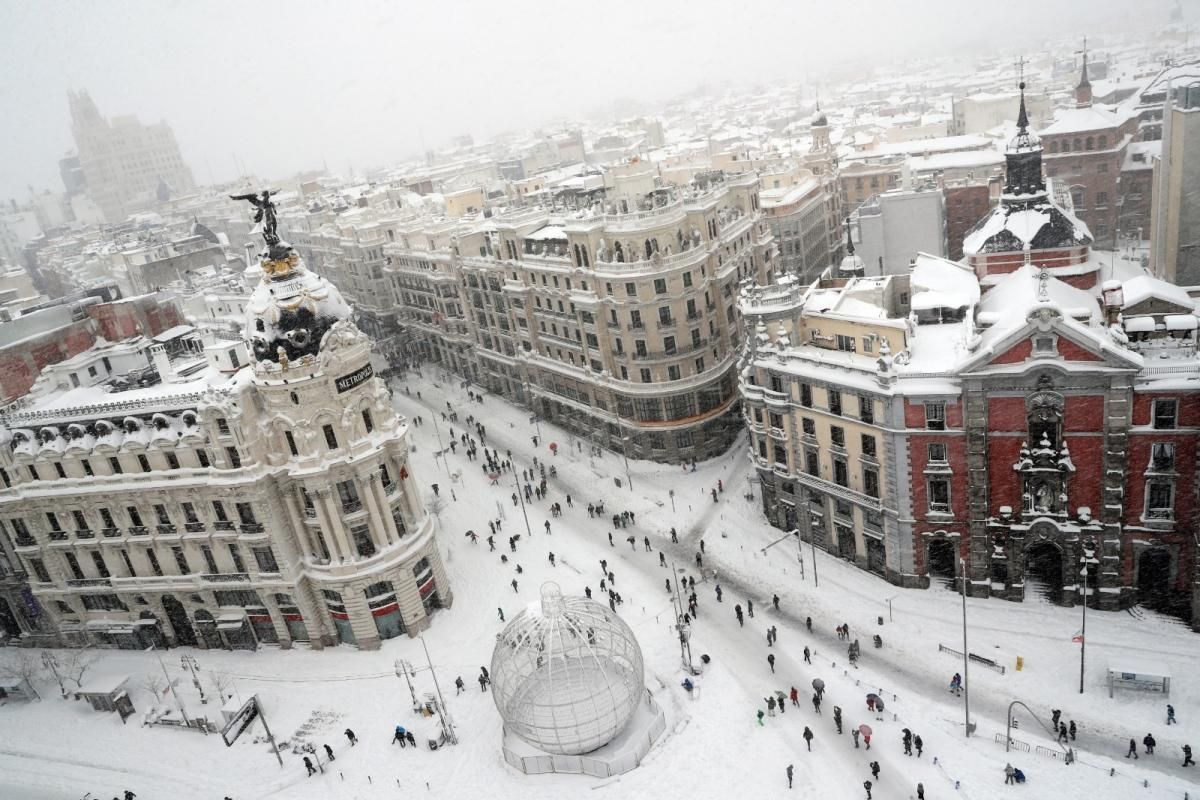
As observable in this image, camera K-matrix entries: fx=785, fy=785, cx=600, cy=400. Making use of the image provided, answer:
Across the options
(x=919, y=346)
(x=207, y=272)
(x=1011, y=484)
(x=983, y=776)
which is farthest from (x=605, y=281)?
(x=207, y=272)

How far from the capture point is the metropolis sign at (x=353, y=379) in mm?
52066

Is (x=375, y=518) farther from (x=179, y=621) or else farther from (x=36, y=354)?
(x=36, y=354)

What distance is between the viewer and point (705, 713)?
1784 inches

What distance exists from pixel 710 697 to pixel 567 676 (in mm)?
9658

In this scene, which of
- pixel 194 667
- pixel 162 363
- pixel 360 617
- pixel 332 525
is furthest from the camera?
pixel 162 363

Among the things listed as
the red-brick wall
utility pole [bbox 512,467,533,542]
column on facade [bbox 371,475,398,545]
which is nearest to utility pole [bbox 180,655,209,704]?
column on facade [bbox 371,475,398,545]

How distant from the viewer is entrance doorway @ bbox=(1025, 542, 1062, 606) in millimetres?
49031

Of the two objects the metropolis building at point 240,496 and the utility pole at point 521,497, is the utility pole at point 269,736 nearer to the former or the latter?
the metropolis building at point 240,496

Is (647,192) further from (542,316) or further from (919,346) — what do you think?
(919,346)

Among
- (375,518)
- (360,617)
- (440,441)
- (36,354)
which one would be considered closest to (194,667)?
(360,617)

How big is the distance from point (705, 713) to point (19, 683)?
165 feet

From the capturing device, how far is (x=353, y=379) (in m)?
52.8

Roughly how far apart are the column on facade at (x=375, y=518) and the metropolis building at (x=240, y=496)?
10 cm

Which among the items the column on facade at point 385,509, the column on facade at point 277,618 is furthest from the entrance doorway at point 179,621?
the column on facade at point 385,509
